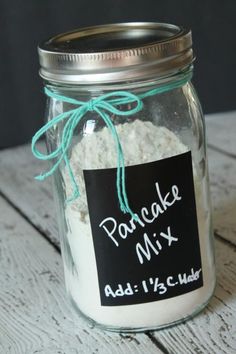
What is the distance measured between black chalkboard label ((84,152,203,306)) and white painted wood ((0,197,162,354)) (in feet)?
0.12

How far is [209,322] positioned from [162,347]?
49mm

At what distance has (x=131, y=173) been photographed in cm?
49

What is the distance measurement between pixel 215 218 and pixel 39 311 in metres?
0.24

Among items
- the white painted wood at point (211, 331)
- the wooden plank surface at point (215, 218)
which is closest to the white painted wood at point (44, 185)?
the wooden plank surface at point (215, 218)

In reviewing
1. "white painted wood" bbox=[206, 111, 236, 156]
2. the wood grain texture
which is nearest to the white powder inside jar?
the wood grain texture

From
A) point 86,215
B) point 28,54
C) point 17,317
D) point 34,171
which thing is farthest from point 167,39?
point 28,54

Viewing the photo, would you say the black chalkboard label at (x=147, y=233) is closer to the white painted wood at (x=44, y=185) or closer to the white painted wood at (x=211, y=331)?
the white painted wood at (x=211, y=331)

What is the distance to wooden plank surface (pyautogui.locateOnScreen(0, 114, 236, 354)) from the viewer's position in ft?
1.66

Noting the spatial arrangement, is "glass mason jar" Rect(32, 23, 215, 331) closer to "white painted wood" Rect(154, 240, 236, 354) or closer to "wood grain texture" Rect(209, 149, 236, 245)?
"white painted wood" Rect(154, 240, 236, 354)

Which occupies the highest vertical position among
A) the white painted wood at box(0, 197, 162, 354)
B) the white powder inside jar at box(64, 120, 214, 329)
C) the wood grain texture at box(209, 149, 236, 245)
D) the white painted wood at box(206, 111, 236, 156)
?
the white powder inside jar at box(64, 120, 214, 329)

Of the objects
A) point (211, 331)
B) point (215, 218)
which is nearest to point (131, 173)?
point (211, 331)

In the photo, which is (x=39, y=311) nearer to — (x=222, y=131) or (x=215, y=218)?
(x=215, y=218)

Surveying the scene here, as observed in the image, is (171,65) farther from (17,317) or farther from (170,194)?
(17,317)

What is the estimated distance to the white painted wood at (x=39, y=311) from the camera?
52 cm
